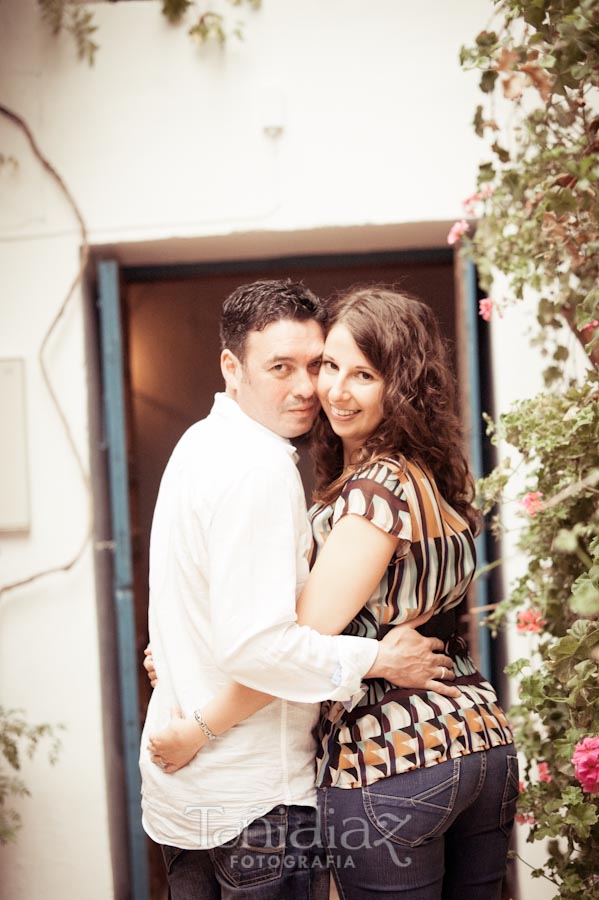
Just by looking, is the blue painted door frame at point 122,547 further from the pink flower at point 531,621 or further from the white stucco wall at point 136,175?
the pink flower at point 531,621

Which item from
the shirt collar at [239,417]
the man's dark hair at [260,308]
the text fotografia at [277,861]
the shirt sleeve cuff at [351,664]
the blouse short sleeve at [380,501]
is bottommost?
the text fotografia at [277,861]

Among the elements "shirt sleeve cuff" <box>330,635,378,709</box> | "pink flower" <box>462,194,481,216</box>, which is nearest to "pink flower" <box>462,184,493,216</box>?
"pink flower" <box>462,194,481,216</box>

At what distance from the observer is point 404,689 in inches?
60.8

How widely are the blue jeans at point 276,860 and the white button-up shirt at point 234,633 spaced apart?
0.09 ft

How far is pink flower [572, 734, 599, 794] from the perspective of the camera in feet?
4.70

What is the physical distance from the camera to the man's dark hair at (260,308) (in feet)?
5.52

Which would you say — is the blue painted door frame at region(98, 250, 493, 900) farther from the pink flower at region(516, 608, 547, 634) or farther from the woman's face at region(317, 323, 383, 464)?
the woman's face at region(317, 323, 383, 464)

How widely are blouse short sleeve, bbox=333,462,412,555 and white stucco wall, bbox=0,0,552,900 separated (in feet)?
4.95

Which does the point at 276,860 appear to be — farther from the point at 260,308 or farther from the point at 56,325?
the point at 56,325

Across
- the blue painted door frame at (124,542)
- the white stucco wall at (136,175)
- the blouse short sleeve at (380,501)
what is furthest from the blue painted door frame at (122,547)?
the blouse short sleeve at (380,501)

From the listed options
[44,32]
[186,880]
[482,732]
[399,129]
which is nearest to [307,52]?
[399,129]

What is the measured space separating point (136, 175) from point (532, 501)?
185cm

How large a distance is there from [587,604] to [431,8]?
251cm

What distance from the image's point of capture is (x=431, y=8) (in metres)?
2.91
